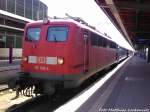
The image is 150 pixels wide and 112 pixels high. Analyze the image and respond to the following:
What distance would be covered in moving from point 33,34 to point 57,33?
96 centimetres

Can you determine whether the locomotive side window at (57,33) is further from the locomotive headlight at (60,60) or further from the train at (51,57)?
the locomotive headlight at (60,60)

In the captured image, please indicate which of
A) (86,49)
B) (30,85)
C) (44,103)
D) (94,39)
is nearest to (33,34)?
(30,85)

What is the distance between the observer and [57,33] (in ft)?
38.9

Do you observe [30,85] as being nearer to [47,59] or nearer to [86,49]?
[47,59]

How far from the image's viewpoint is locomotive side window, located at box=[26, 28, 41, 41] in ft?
39.8

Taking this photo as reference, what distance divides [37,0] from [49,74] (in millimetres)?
48168

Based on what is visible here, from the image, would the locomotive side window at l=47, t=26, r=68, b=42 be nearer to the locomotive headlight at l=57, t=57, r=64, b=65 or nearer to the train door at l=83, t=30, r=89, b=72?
the locomotive headlight at l=57, t=57, r=64, b=65

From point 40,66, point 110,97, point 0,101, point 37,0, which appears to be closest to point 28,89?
point 40,66

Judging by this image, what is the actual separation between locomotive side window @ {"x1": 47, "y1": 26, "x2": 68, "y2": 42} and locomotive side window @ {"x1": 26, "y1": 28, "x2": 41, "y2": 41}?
445mm

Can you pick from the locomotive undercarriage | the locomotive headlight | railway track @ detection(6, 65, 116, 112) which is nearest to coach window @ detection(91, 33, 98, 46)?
railway track @ detection(6, 65, 116, 112)

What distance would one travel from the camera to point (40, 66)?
11508 millimetres

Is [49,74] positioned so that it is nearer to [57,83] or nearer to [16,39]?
[57,83]

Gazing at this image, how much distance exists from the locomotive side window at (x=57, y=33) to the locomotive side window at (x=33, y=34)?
0.45 m

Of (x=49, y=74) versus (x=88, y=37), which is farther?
(x=88, y=37)
